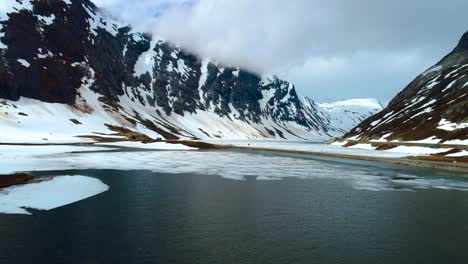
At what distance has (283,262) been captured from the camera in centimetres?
1891

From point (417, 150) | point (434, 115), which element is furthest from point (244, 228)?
point (434, 115)

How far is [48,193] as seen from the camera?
36250 millimetres

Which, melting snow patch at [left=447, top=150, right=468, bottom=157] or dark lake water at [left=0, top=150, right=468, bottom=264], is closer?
dark lake water at [left=0, top=150, right=468, bottom=264]

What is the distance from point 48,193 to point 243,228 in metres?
19.7

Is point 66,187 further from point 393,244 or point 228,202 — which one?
point 393,244

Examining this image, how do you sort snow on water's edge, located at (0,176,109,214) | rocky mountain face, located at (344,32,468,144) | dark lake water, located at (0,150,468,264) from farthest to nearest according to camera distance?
rocky mountain face, located at (344,32,468,144), snow on water's edge, located at (0,176,109,214), dark lake water, located at (0,150,468,264)

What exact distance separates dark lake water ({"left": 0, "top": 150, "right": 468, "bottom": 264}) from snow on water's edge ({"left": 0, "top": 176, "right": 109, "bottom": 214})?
5.77 feet

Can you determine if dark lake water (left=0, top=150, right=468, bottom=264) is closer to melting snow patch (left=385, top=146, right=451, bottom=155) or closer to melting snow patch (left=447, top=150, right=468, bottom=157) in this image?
melting snow patch (left=447, top=150, right=468, bottom=157)

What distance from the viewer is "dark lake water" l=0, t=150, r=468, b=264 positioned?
19859 mm

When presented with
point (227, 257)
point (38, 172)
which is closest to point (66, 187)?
point (38, 172)

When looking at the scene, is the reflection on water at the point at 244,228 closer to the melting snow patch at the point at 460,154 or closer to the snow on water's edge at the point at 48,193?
the snow on water's edge at the point at 48,193

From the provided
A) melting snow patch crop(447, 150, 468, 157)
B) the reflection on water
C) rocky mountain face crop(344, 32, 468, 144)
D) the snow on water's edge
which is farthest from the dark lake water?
rocky mountain face crop(344, 32, 468, 144)

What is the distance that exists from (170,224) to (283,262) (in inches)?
368

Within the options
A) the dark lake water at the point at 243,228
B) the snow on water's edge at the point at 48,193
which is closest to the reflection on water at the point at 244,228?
the dark lake water at the point at 243,228
